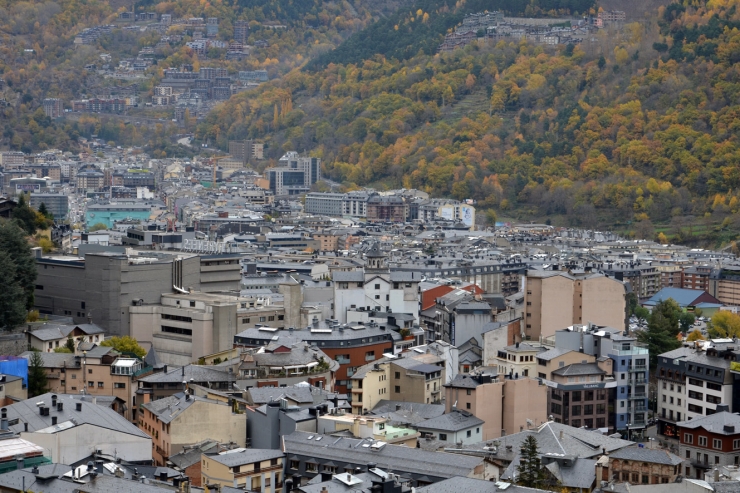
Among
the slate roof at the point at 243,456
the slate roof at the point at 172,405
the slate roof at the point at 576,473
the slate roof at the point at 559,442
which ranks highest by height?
the slate roof at the point at 172,405

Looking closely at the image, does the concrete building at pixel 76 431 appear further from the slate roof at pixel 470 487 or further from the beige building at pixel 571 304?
the beige building at pixel 571 304

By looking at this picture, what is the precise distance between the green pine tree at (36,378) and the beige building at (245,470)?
7323 mm

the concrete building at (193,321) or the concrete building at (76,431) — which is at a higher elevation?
the concrete building at (193,321)

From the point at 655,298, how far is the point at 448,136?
1855 inches

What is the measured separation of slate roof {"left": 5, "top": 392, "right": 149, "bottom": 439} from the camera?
28.3 m

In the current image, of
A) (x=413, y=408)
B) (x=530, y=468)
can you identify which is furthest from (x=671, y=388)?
(x=530, y=468)

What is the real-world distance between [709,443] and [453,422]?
524 centimetres

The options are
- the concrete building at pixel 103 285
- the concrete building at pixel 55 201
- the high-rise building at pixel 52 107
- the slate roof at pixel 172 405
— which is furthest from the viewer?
the high-rise building at pixel 52 107

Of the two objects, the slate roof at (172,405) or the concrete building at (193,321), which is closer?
the slate roof at (172,405)

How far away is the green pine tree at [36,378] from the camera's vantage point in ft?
110

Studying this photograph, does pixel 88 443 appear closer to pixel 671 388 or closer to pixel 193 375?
pixel 193 375

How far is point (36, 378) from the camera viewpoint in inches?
1328

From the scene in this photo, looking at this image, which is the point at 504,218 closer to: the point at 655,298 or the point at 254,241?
the point at 254,241

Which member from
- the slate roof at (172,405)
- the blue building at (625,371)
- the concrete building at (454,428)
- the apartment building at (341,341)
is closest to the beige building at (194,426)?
the slate roof at (172,405)
